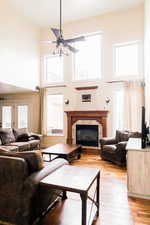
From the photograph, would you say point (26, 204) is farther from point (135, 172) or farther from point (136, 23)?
point (136, 23)

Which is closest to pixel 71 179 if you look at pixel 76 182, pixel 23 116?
pixel 76 182

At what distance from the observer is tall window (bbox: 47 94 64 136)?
712 centimetres

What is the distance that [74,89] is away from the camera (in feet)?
22.0

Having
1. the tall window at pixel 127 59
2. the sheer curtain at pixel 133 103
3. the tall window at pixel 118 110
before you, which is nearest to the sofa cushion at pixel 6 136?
the tall window at pixel 118 110

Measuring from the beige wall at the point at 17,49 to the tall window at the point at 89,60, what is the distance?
1.79 meters

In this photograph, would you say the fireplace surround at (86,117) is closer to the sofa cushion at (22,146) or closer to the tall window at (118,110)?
the tall window at (118,110)

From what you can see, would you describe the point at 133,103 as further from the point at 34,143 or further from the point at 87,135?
the point at 34,143

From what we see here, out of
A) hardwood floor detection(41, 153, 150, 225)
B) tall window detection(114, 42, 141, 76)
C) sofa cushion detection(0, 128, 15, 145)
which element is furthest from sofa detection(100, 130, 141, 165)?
sofa cushion detection(0, 128, 15, 145)

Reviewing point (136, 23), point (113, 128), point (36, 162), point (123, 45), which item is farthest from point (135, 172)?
point (136, 23)

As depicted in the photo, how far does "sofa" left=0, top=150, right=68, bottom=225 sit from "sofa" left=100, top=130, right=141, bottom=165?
275cm

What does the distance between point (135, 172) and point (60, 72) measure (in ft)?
17.7

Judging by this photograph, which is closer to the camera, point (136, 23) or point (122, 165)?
point (122, 165)

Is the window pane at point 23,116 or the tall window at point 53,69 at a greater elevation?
the tall window at point 53,69

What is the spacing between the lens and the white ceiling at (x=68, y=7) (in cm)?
558
